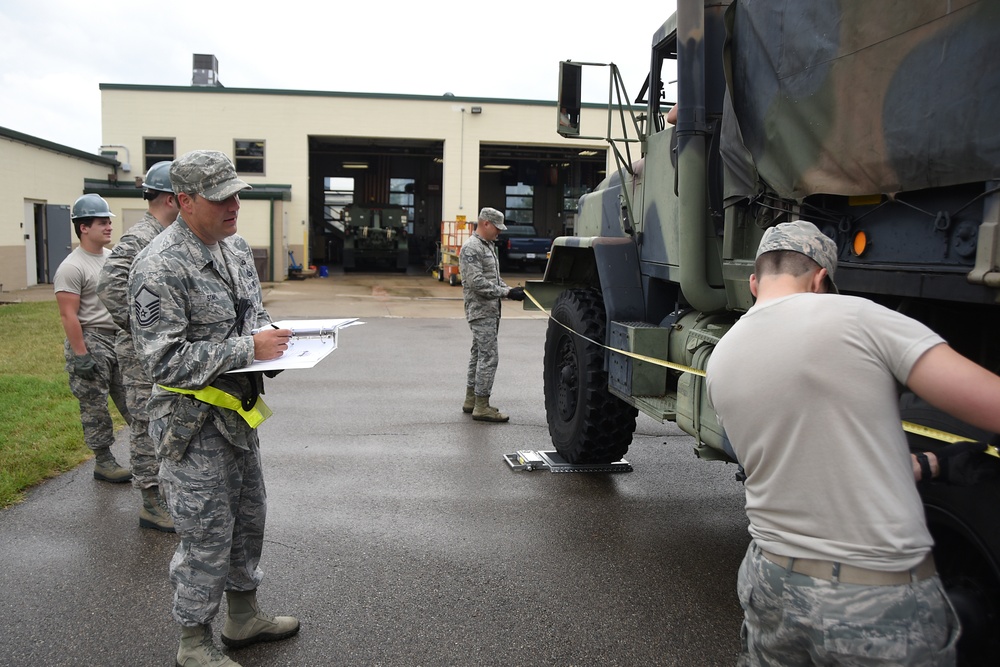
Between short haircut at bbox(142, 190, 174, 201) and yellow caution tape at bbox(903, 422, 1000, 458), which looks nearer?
yellow caution tape at bbox(903, 422, 1000, 458)

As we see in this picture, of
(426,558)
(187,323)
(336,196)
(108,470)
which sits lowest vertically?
(426,558)

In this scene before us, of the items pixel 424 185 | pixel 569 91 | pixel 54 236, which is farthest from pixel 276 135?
pixel 569 91

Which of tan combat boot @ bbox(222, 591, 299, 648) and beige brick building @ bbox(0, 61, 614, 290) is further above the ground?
beige brick building @ bbox(0, 61, 614, 290)

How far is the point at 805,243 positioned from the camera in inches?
78.8

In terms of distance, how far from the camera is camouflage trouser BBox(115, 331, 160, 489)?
4.64 m

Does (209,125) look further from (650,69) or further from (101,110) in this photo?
(650,69)

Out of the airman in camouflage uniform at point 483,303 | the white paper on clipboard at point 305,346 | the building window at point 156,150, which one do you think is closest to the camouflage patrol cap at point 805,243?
the white paper on clipboard at point 305,346

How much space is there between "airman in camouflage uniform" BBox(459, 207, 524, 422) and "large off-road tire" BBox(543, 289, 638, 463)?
52.1 inches

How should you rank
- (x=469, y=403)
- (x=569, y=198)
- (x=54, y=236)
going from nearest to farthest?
(x=469, y=403) < (x=54, y=236) < (x=569, y=198)

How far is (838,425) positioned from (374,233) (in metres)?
27.5

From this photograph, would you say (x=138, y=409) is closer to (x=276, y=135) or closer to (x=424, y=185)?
(x=276, y=135)

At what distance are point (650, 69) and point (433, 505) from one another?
3071 mm

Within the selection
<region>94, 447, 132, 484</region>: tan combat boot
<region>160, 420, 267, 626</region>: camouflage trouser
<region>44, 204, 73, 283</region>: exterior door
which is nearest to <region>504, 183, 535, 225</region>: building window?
<region>44, 204, 73, 283</region>: exterior door

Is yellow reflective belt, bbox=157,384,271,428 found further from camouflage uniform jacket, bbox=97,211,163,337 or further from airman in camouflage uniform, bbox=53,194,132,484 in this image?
airman in camouflage uniform, bbox=53,194,132,484
